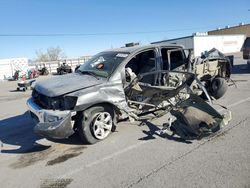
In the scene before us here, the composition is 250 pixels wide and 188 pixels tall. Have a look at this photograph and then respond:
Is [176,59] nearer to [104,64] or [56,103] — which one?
[104,64]

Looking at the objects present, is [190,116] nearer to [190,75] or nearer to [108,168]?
[190,75]

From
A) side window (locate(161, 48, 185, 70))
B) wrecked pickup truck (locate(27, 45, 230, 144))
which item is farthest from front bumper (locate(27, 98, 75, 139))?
side window (locate(161, 48, 185, 70))

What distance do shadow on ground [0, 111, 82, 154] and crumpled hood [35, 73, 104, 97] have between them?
1095 mm

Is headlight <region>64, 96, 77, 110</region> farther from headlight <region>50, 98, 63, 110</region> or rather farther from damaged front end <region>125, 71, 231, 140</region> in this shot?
damaged front end <region>125, 71, 231, 140</region>

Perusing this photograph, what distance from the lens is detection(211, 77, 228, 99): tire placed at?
8758 mm

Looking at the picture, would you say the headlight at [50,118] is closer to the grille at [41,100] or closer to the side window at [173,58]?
the grille at [41,100]

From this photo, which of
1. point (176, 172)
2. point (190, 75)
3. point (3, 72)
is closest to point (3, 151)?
point (176, 172)

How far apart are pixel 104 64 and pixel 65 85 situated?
4.15 feet

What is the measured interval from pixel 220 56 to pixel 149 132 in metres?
4.82

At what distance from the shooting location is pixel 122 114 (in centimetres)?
584

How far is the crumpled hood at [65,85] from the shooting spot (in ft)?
17.0

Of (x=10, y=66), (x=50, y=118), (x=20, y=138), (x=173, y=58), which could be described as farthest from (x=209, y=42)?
(x=50, y=118)

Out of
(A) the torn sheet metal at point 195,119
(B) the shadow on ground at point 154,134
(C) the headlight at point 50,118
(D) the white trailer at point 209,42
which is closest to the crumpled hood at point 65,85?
(C) the headlight at point 50,118

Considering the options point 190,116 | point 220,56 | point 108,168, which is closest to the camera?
point 108,168
